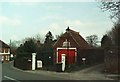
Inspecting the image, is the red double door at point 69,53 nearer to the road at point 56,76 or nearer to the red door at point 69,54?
the red door at point 69,54

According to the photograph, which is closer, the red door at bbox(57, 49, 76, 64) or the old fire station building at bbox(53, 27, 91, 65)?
the red door at bbox(57, 49, 76, 64)

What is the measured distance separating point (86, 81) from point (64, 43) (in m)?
33.5

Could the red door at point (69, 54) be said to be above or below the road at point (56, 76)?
above

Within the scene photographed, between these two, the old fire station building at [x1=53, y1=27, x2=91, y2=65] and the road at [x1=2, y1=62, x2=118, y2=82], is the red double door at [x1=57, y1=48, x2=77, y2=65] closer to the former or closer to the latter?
the old fire station building at [x1=53, y1=27, x2=91, y2=65]

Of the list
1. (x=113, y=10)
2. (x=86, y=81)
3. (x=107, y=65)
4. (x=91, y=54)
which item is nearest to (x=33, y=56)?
(x=91, y=54)

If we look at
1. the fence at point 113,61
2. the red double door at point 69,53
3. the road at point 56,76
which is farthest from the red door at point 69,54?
the fence at point 113,61

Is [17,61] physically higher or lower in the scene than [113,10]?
lower

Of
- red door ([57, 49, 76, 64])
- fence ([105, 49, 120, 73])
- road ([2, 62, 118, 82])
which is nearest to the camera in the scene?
road ([2, 62, 118, 82])

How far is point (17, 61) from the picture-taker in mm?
53281

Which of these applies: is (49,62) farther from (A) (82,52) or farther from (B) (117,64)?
(B) (117,64)

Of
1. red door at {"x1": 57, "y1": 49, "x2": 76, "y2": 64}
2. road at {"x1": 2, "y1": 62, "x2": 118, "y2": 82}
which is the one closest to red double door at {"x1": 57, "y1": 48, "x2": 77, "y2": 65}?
red door at {"x1": 57, "y1": 49, "x2": 76, "y2": 64}

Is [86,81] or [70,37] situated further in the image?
[70,37]

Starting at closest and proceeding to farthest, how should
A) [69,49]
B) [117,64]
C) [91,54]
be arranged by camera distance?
[117,64], [91,54], [69,49]

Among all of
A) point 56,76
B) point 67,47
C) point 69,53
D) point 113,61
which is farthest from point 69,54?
point 56,76
